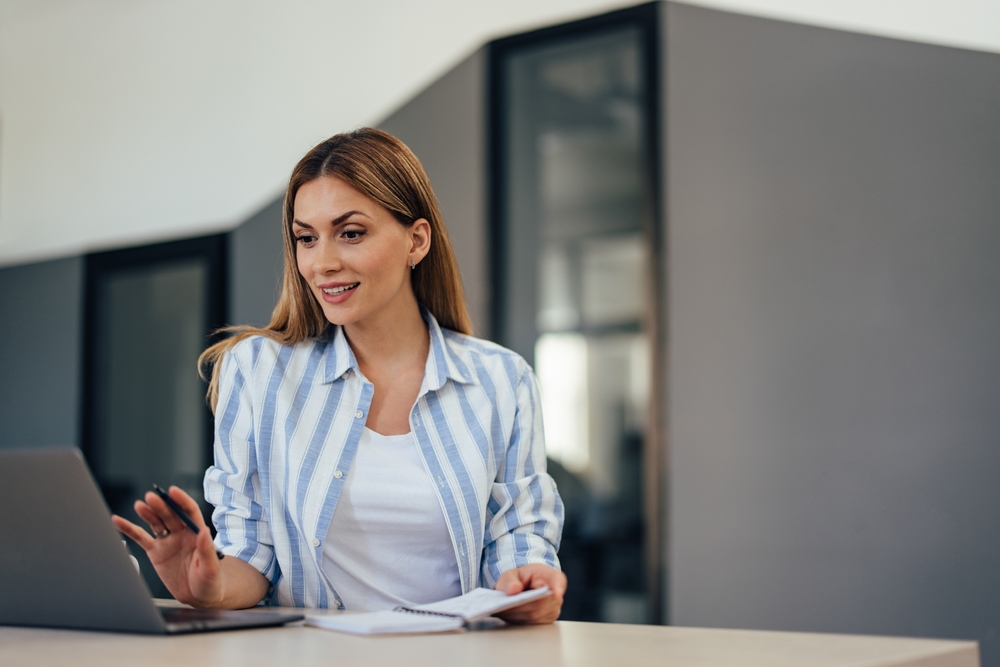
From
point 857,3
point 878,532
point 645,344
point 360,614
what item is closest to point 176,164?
point 645,344

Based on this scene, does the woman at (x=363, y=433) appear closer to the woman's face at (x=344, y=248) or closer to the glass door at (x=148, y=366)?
the woman's face at (x=344, y=248)

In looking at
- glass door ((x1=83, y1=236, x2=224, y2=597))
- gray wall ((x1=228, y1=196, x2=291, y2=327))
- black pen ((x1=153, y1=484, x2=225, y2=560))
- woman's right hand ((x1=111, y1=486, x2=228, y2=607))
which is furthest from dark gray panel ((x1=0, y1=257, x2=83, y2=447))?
black pen ((x1=153, y1=484, x2=225, y2=560))

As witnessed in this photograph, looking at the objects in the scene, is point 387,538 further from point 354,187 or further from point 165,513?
point 354,187

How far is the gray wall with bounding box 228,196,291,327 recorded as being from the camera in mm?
4590

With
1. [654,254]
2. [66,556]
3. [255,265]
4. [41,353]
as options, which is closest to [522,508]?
[66,556]

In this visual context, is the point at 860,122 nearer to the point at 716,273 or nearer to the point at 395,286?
the point at 716,273

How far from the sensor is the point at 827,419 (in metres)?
3.33

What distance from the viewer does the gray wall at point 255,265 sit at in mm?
4590

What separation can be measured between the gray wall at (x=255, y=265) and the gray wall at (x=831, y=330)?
2.06m

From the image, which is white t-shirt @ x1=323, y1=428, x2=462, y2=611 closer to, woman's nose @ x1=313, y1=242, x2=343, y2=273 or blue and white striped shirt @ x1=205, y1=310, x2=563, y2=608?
blue and white striped shirt @ x1=205, y1=310, x2=563, y2=608

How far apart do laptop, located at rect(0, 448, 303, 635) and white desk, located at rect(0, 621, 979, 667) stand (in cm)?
2

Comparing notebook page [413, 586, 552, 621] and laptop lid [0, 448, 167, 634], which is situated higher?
laptop lid [0, 448, 167, 634]

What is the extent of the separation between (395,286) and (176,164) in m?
3.62

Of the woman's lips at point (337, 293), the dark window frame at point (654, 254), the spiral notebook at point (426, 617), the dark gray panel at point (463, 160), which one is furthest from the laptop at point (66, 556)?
the dark gray panel at point (463, 160)
